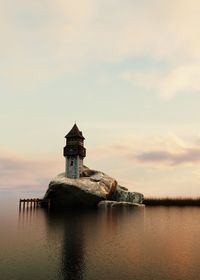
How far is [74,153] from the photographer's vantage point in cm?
9325

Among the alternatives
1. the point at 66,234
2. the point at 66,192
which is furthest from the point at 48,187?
the point at 66,234

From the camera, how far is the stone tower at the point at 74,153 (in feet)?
303

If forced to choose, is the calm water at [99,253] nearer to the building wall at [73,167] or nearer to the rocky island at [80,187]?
the rocky island at [80,187]

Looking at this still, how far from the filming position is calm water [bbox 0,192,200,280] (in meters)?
25.5

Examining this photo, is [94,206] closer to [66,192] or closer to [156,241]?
[66,192]

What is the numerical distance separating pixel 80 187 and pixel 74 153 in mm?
11119

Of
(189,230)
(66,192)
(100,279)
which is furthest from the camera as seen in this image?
(66,192)

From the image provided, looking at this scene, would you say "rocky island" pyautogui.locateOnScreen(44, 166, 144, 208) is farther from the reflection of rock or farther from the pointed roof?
the pointed roof

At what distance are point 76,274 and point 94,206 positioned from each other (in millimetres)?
66537

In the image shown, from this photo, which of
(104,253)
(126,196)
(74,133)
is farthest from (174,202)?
(104,253)

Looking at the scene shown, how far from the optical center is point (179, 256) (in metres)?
31.5

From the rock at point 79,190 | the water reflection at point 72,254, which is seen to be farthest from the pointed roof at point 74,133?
the water reflection at point 72,254

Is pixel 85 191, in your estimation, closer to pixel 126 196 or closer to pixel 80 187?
pixel 80 187

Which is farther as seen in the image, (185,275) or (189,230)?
(189,230)
